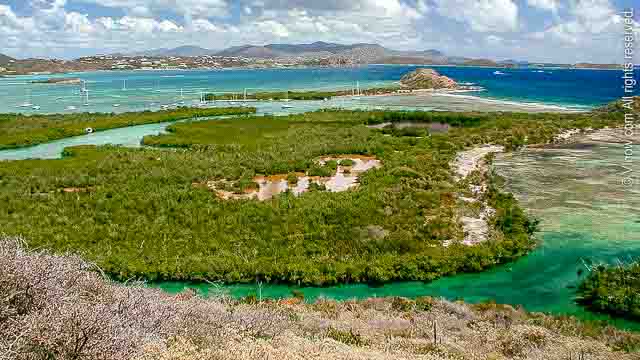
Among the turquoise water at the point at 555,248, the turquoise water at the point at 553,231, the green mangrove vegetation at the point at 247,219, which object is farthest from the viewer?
the green mangrove vegetation at the point at 247,219

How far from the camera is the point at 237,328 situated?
11.3 metres

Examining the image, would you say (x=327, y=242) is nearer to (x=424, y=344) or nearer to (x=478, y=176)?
(x=424, y=344)

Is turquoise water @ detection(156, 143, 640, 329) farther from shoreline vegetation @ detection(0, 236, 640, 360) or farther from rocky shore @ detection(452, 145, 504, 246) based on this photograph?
shoreline vegetation @ detection(0, 236, 640, 360)

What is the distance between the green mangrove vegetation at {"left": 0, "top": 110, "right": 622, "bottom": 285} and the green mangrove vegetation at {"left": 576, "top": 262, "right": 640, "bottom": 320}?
4.08 m

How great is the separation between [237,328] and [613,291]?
1697 centimetres

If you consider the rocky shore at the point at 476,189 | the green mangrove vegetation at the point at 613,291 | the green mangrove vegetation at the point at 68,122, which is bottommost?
the green mangrove vegetation at the point at 613,291

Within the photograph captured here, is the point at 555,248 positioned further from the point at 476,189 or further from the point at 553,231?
the point at 476,189

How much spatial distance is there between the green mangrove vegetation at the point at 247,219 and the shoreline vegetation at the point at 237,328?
5.60 m

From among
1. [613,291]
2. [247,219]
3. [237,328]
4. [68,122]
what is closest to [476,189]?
[247,219]

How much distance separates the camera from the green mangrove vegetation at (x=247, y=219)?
25.2m

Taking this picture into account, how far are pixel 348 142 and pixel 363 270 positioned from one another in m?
30.7

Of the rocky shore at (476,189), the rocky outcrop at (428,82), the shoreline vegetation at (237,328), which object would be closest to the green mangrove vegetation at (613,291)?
the shoreline vegetation at (237,328)

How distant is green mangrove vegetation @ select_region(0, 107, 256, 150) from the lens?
62.2 meters

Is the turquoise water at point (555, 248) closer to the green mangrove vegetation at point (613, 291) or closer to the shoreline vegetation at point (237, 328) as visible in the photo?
the green mangrove vegetation at point (613, 291)
